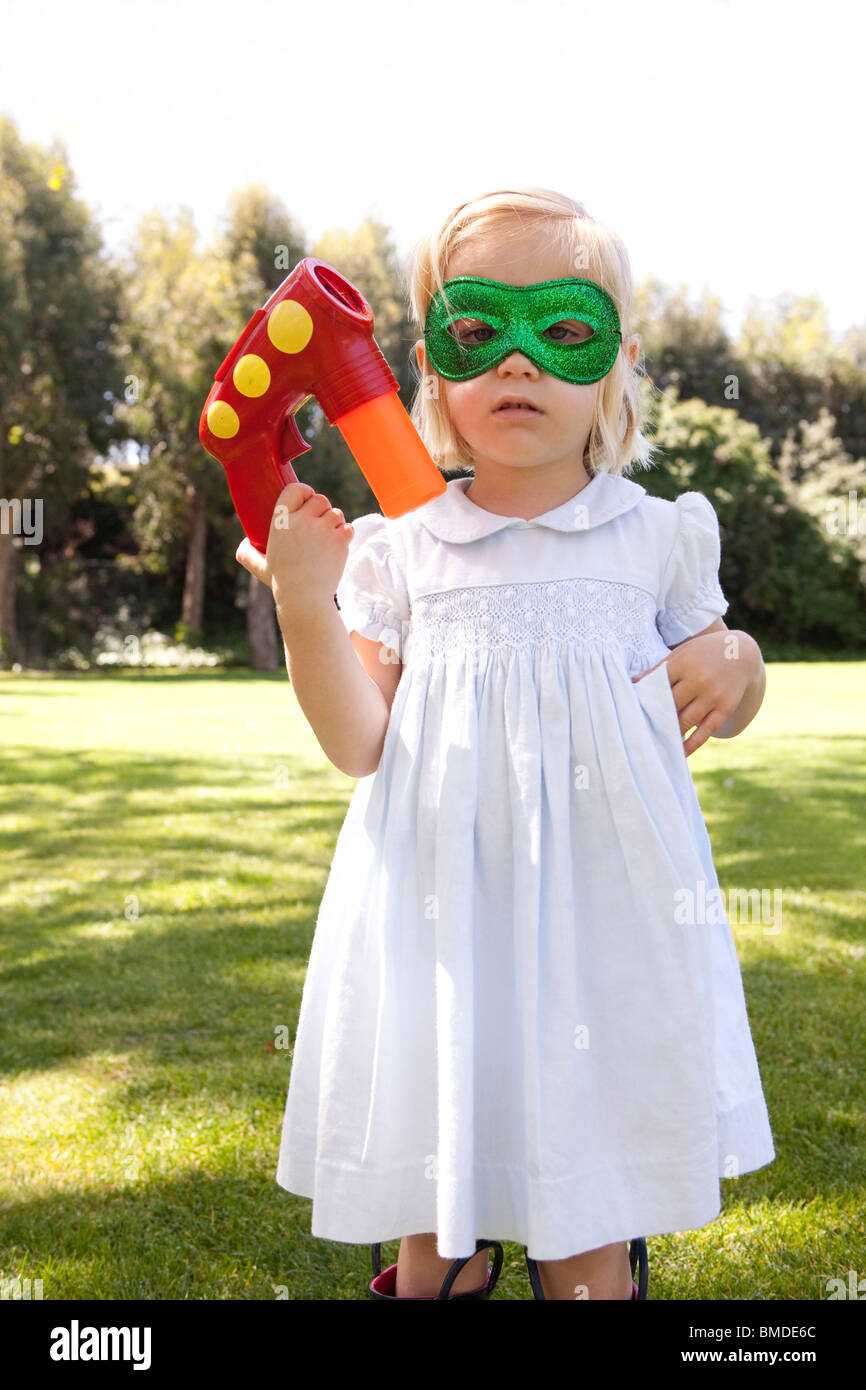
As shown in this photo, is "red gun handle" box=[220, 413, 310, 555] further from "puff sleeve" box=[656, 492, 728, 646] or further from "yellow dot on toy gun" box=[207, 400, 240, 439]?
"puff sleeve" box=[656, 492, 728, 646]

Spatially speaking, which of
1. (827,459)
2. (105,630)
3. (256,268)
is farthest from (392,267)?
(827,459)

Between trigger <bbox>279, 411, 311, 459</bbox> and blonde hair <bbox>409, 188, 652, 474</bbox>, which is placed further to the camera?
blonde hair <bbox>409, 188, 652, 474</bbox>

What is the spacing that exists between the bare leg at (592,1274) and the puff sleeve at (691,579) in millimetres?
915

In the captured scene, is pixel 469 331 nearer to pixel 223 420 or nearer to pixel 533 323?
pixel 533 323

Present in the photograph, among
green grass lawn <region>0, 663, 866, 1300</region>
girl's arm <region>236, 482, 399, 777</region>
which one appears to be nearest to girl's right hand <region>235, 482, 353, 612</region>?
girl's arm <region>236, 482, 399, 777</region>

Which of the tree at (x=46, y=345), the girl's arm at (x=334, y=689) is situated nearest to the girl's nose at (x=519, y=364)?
the girl's arm at (x=334, y=689)

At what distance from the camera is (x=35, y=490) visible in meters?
23.1

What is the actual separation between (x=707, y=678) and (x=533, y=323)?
556 millimetres

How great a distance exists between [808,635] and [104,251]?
16.7 metres

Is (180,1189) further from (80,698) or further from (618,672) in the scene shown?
(80,698)

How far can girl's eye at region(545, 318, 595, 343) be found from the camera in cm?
172

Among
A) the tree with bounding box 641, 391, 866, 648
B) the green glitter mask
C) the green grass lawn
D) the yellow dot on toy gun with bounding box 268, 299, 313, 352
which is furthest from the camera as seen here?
the tree with bounding box 641, 391, 866, 648

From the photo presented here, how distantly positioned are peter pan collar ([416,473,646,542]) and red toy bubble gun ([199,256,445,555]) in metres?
0.21

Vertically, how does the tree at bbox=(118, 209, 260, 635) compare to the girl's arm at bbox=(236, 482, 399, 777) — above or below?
above
